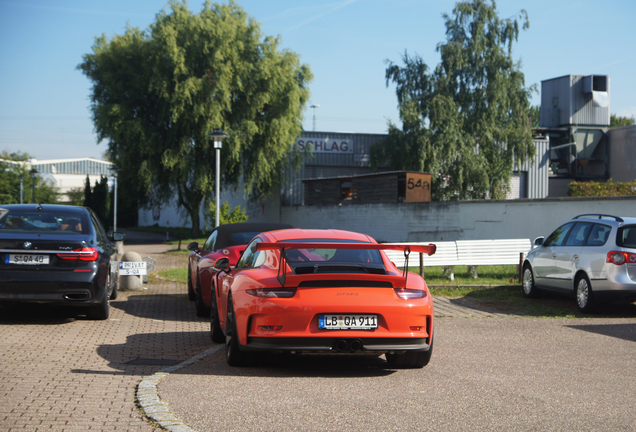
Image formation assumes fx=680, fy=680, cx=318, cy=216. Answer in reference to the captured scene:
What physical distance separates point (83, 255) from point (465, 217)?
63.7 ft

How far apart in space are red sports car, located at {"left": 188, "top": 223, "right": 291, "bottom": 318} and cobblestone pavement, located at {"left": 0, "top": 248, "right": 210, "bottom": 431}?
382 millimetres

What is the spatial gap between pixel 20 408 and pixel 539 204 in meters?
20.3

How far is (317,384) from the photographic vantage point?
582 cm

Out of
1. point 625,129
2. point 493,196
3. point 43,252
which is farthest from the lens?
point 625,129

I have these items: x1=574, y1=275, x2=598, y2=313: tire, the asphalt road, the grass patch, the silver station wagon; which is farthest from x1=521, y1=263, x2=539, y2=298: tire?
the grass patch

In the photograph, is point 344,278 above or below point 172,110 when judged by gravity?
below

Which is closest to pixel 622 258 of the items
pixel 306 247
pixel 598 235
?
pixel 598 235

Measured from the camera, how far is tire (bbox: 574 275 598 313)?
11016 mm

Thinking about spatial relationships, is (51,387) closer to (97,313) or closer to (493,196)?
(97,313)

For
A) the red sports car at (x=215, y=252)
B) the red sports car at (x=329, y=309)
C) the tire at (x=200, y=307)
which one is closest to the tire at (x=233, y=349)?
the red sports car at (x=329, y=309)

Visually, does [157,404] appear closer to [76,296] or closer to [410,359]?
[410,359]

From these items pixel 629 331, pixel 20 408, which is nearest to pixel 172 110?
pixel 629 331

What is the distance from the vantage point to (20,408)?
194 inches

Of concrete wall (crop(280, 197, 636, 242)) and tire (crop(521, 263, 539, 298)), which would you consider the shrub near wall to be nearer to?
concrete wall (crop(280, 197, 636, 242))
